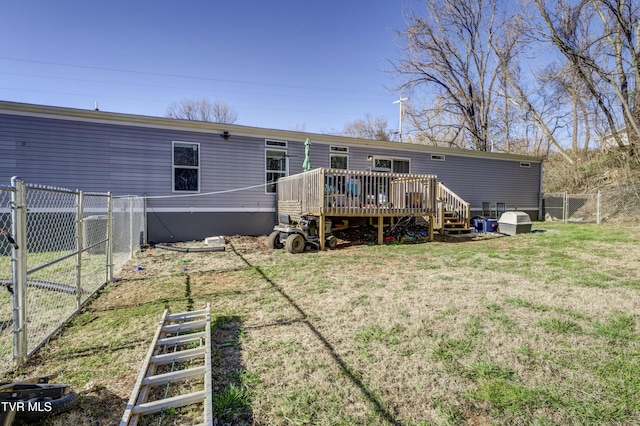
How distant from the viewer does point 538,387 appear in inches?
80.2

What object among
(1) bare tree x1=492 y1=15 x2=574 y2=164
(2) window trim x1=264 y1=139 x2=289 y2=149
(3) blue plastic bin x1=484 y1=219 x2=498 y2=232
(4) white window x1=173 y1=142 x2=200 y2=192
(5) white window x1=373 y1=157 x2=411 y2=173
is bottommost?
(3) blue plastic bin x1=484 y1=219 x2=498 y2=232

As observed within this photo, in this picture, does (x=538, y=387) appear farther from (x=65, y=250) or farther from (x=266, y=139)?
(x=65, y=250)

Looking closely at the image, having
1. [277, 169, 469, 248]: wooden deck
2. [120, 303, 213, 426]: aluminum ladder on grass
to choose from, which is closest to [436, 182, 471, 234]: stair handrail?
[277, 169, 469, 248]: wooden deck

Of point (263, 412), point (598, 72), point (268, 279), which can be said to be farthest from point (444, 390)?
point (598, 72)

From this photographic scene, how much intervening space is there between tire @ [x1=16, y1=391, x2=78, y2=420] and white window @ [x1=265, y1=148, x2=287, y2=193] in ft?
27.3

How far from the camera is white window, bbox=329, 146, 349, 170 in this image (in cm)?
1076

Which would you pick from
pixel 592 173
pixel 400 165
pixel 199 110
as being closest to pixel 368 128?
pixel 199 110

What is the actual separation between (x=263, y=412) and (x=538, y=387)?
1754mm

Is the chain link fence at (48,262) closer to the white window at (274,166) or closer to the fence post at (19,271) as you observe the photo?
the fence post at (19,271)

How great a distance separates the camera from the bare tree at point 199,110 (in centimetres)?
2964

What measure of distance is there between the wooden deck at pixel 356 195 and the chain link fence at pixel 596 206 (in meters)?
10.2

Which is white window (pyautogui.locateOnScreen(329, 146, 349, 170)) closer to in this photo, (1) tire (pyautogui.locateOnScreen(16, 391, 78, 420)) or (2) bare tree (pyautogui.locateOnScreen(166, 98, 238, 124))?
(1) tire (pyautogui.locateOnScreen(16, 391, 78, 420))

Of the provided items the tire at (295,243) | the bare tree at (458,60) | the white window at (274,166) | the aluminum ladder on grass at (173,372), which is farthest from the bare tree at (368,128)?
the aluminum ladder on grass at (173,372)

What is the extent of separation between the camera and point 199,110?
1176 inches
